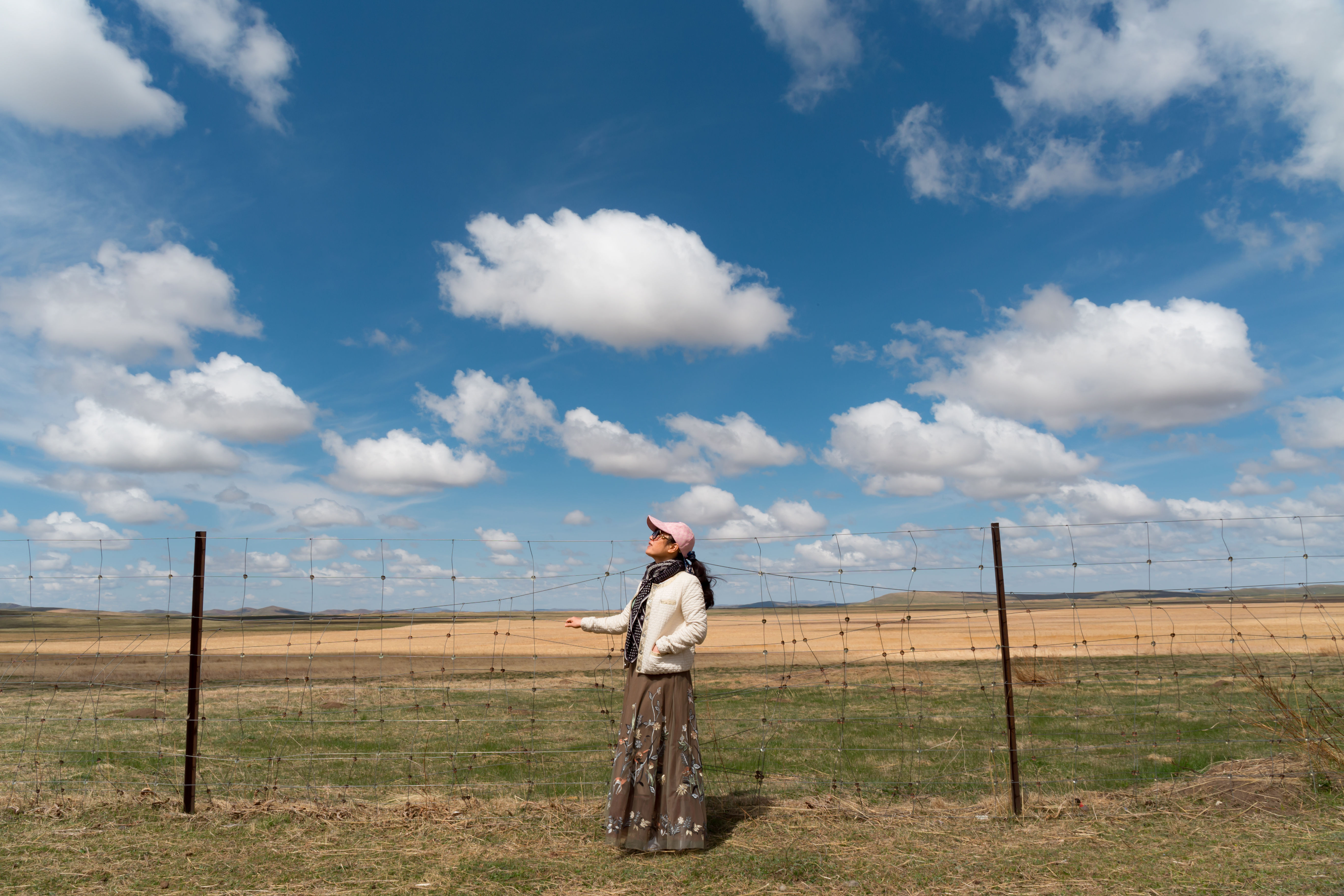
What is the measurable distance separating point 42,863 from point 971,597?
8.72 m

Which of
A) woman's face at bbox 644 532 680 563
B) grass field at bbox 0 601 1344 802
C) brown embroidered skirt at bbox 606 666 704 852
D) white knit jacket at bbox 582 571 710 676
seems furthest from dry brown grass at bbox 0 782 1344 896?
woman's face at bbox 644 532 680 563

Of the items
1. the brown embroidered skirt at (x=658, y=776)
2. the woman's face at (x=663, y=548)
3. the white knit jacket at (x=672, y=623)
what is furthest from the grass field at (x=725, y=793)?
the woman's face at (x=663, y=548)

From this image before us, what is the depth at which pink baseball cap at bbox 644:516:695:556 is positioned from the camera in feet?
19.1

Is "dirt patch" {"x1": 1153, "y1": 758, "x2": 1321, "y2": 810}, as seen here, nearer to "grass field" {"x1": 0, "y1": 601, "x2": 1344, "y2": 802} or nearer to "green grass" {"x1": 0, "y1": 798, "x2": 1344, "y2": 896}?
"green grass" {"x1": 0, "y1": 798, "x2": 1344, "y2": 896}

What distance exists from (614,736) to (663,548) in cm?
679

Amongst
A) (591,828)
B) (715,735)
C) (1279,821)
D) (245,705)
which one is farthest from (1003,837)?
(245,705)

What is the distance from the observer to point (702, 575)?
5859 millimetres

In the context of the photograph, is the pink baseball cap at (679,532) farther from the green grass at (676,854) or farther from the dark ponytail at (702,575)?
the green grass at (676,854)

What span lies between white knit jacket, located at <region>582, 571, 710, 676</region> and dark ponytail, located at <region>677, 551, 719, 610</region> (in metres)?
0.05

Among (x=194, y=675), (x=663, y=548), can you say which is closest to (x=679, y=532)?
(x=663, y=548)

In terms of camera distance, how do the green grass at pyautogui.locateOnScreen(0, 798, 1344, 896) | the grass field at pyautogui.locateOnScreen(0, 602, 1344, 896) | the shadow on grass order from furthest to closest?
the shadow on grass → the grass field at pyautogui.locateOnScreen(0, 602, 1344, 896) → the green grass at pyautogui.locateOnScreen(0, 798, 1344, 896)

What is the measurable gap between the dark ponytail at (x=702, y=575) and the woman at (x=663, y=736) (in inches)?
0.9

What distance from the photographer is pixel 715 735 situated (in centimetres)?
1059

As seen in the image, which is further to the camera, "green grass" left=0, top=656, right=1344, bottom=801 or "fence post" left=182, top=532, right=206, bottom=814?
"green grass" left=0, top=656, right=1344, bottom=801
